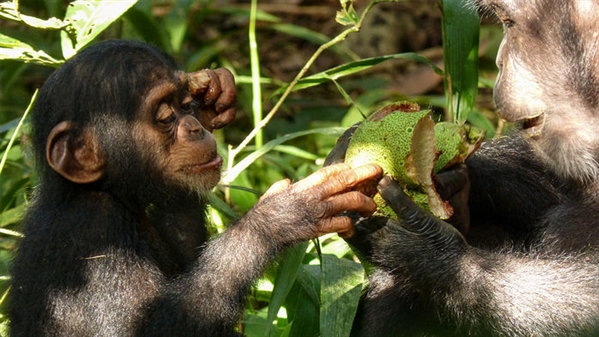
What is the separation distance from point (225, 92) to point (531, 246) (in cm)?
181

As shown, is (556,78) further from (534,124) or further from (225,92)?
(225,92)

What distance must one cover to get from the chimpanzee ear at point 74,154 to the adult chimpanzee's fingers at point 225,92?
815 mm

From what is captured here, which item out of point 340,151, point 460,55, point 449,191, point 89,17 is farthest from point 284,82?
point 449,191

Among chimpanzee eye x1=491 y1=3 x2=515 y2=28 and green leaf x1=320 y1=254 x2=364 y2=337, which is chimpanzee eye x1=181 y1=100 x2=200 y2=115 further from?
chimpanzee eye x1=491 y1=3 x2=515 y2=28

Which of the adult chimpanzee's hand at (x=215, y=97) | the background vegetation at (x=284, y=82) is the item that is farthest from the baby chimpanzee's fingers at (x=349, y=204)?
the adult chimpanzee's hand at (x=215, y=97)

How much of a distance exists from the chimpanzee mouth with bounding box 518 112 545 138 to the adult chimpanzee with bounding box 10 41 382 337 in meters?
0.96

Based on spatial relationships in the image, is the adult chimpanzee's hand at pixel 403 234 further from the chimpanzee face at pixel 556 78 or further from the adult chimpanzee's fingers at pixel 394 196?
the chimpanzee face at pixel 556 78

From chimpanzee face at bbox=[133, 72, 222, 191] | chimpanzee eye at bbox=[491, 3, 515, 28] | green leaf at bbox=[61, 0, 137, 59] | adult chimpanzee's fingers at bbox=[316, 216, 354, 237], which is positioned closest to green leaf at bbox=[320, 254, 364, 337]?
adult chimpanzee's fingers at bbox=[316, 216, 354, 237]

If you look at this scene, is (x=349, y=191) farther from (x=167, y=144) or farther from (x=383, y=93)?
(x=383, y=93)

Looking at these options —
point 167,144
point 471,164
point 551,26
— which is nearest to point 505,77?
point 551,26

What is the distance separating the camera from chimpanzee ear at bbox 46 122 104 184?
213 inches

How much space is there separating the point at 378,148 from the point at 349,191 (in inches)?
10.4

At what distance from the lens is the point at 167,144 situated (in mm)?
5562

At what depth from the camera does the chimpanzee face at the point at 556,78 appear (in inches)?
209
